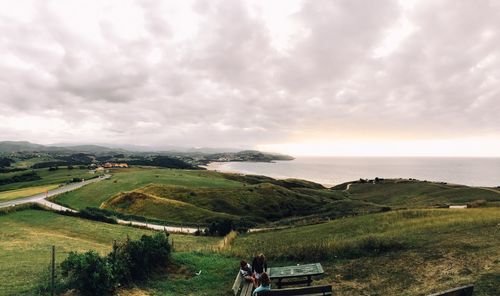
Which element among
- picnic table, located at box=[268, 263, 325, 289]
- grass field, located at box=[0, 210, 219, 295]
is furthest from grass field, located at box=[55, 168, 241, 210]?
picnic table, located at box=[268, 263, 325, 289]

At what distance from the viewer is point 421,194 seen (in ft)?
284

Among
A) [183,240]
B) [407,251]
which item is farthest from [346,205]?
[407,251]

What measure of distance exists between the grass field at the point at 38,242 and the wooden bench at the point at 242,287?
13.1 ft

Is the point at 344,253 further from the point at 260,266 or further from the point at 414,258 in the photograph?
the point at 260,266

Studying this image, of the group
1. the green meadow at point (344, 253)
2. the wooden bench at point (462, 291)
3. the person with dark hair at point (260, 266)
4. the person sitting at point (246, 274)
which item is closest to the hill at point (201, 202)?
the green meadow at point (344, 253)

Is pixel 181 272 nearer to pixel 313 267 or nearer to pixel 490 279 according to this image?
→ pixel 313 267

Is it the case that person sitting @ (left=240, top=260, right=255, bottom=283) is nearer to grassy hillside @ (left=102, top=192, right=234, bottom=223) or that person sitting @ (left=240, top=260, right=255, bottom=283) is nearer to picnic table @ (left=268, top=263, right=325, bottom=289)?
picnic table @ (left=268, top=263, right=325, bottom=289)

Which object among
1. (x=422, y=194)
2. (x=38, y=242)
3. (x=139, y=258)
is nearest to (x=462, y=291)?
(x=139, y=258)

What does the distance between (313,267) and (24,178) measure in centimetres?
11926

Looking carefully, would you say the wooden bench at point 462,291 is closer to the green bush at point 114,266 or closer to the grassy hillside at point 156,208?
the green bush at point 114,266

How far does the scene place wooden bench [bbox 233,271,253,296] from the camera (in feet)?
47.1

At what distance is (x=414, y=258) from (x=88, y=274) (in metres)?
15.7

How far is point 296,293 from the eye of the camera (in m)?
12.0

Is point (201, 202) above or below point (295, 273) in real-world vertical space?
below
